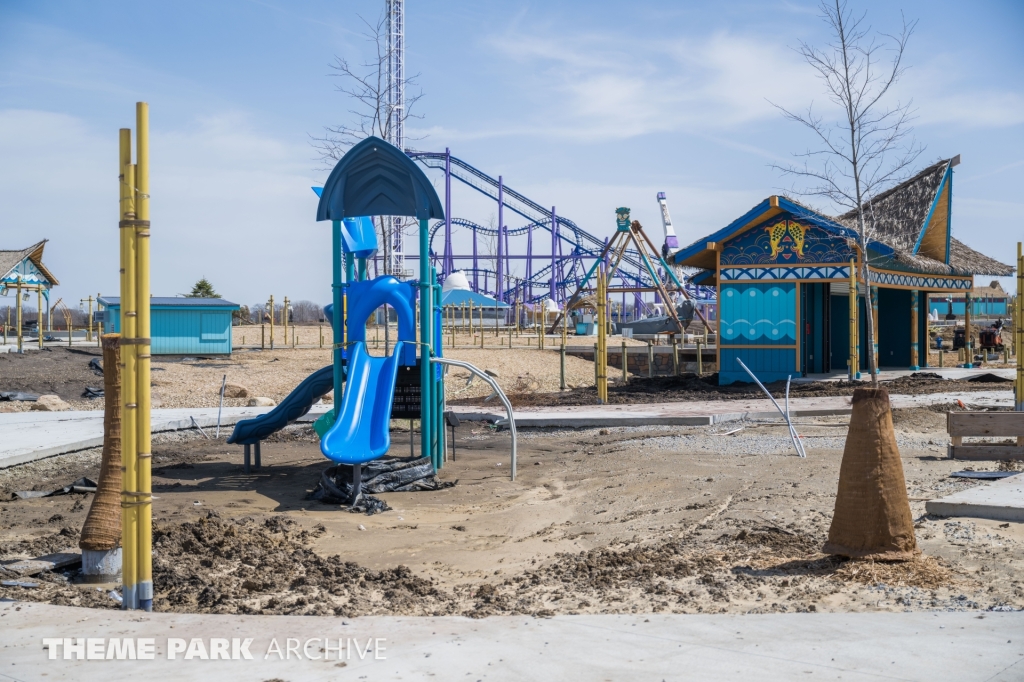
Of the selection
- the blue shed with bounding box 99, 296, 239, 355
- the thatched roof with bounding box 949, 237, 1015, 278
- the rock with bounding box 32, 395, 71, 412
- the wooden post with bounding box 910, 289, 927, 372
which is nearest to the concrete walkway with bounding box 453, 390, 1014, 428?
the wooden post with bounding box 910, 289, 927, 372

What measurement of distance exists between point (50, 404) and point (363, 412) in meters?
11.7

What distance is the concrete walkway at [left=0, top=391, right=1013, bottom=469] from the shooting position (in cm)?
1356

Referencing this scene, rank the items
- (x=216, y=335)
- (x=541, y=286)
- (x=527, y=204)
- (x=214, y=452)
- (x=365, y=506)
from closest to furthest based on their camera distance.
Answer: (x=365, y=506), (x=214, y=452), (x=216, y=335), (x=527, y=204), (x=541, y=286)

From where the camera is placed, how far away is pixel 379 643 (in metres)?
4.54

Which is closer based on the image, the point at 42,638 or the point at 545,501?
the point at 42,638

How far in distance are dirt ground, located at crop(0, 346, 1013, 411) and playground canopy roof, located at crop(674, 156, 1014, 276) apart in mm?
3146

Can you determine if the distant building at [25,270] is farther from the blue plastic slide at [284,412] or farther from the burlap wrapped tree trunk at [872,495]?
the burlap wrapped tree trunk at [872,495]

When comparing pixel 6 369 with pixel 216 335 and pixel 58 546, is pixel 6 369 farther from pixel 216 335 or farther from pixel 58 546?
pixel 58 546

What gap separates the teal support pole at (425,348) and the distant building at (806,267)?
12.4 meters

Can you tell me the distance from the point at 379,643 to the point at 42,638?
5.39 feet

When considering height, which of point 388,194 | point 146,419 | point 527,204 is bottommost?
point 146,419

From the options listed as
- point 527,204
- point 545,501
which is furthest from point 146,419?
point 527,204

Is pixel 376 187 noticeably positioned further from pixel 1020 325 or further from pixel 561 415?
pixel 1020 325

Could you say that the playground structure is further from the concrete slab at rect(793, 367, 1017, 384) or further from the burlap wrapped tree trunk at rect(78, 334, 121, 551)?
the concrete slab at rect(793, 367, 1017, 384)
